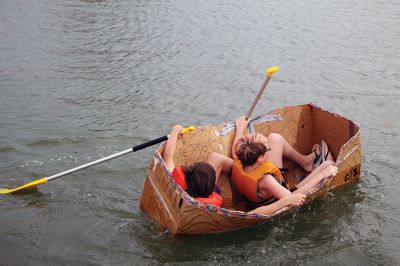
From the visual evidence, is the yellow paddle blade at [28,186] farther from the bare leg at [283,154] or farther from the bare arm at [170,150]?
the bare leg at [283,154]

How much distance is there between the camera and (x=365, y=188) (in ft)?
20.4

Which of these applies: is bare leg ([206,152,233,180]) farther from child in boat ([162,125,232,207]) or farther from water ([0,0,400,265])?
water ([0,0,400,265])

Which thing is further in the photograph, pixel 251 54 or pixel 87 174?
pixel 251 54

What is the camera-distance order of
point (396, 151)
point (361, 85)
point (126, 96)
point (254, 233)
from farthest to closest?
point (361, 85) → point (126, 96) → point (396, 151) → point (254, 233)

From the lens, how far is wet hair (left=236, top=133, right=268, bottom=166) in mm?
5137

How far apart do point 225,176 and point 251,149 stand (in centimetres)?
84

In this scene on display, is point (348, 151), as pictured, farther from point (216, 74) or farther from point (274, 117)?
point (216, 74)

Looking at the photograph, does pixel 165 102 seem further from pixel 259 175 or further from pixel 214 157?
pixel 259 175

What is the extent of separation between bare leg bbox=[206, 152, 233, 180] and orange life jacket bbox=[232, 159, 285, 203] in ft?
0.78

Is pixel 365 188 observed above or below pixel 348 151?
below

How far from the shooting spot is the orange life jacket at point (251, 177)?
5.19m

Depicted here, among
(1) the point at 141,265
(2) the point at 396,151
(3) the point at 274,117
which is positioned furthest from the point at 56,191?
(2) the point at 396,151

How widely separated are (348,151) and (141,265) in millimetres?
2575

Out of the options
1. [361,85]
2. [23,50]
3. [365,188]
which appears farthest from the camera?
[23,50]
